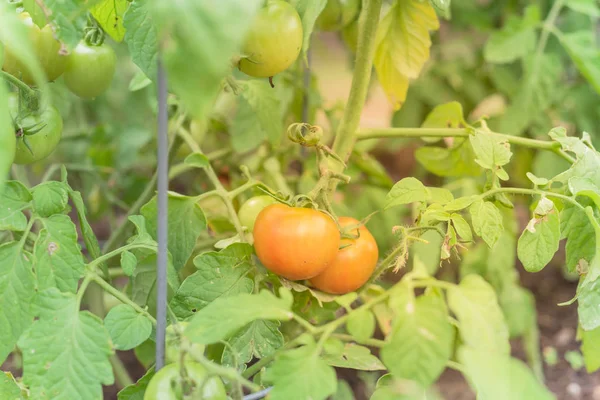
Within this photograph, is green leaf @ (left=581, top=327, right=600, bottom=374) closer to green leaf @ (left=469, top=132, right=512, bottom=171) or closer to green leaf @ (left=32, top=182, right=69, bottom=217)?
green leaf @ (left=469, top=132, right=512, bottom=171)

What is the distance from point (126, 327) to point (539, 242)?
0.43 m

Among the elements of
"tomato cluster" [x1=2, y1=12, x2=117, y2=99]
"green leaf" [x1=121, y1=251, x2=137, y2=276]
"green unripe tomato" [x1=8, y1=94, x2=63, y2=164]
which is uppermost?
"tomato cluster" [x1=2, y1=12, x2=117, y2=99]

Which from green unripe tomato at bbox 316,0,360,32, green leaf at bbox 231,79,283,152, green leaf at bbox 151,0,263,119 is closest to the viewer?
green leaf at bbox 151,0,263,119

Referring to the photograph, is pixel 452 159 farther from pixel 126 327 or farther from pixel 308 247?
pixel 126 327

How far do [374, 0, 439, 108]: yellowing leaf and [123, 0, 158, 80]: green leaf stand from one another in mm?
330

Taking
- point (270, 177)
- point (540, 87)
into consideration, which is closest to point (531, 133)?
point (540, 87)

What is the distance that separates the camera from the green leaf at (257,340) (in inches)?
26.3

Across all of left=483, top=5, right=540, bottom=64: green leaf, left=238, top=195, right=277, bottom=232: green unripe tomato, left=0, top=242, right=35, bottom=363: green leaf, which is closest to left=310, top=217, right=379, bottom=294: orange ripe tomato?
left=238, top=195, right=277, bottom=232: green unripe tomato

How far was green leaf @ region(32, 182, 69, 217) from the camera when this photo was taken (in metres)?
0.62

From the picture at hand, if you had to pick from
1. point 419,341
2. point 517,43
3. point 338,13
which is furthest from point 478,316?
point 517,43

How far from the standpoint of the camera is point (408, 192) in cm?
67

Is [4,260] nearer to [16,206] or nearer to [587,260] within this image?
[16,206]

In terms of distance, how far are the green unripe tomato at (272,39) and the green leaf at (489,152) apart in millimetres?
232

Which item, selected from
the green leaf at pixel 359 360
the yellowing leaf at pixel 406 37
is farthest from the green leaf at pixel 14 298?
the yellowing leaf at pixel 406 37
